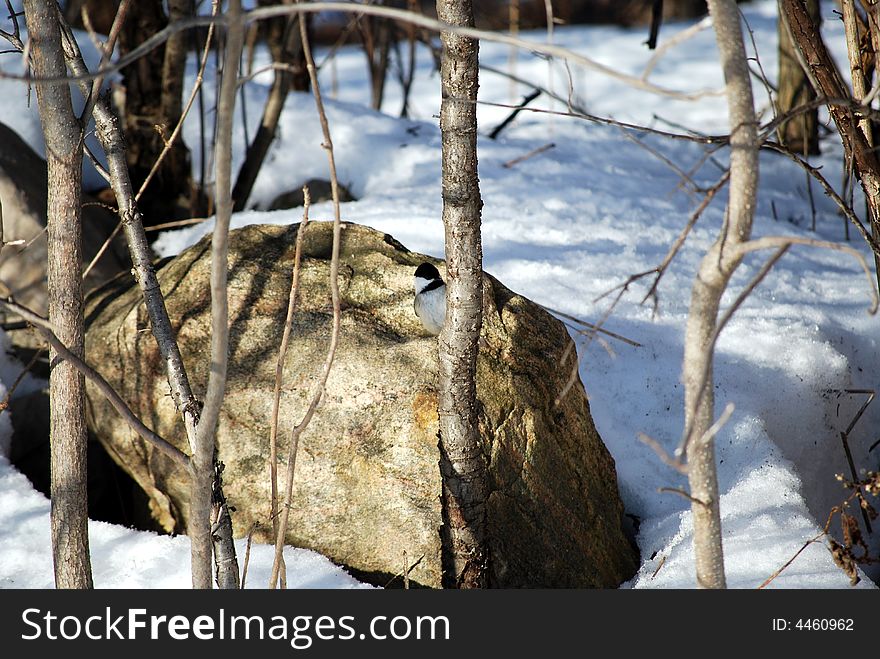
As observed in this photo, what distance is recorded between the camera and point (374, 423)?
6.45 ft

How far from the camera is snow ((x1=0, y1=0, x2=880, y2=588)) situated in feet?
6.46

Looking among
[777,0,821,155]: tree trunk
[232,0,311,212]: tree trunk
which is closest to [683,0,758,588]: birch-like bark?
[232,0,311,212]: tree trunk

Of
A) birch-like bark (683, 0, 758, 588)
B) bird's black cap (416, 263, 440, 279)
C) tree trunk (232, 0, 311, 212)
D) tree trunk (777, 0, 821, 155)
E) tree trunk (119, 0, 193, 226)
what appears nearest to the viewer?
birch-like bark (683, 0, 758, 588)

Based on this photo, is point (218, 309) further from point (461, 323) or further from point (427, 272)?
point (427, 272)

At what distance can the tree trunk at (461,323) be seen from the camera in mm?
1565

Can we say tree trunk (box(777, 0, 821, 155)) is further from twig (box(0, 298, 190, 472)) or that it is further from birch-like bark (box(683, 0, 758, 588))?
twig (box(0, 298, 190, 472))

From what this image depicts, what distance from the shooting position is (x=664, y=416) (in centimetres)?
236

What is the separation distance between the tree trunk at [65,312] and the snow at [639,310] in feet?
0.89

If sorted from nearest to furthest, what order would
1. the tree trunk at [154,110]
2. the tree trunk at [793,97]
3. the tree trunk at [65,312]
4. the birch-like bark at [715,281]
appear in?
the birch-like bark at [715,281]
the tree trunk at [65,312]
the tree trunk at [154,110]
the tree trunk at [793,97]

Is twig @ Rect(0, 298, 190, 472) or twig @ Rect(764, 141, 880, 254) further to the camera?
twig @ Rect(764, 141, 880, 254)

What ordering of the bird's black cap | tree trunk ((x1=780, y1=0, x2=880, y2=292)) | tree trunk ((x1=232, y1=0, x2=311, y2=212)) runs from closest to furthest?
tree trunk ((x1=780, y1=0, x2=880, y2=292)) → the bird's black cap → tree trunk ((x1=232, y1=0, x2=311, y2=212))

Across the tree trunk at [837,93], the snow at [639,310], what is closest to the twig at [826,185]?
the tree trunk at [837,93]

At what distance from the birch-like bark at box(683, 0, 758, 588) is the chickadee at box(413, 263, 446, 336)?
2.86 ft

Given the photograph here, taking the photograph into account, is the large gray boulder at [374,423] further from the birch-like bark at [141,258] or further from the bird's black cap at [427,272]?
the birch-like bark at [141,258]
